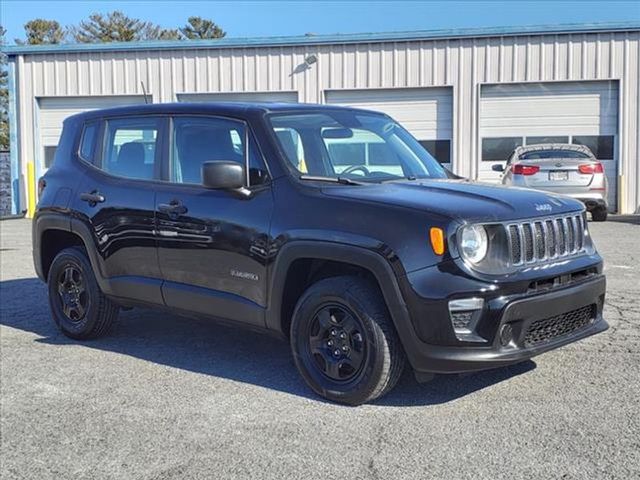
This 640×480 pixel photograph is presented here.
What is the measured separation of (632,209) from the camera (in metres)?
18.4

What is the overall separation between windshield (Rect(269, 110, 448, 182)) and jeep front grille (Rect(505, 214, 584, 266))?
1116 millimetres

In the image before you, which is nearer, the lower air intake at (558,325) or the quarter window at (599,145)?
the lower air intake at (558,325)

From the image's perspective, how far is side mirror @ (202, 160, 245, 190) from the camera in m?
4.71

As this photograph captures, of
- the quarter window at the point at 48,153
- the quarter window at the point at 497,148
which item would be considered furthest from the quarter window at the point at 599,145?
the quarter window at the point at 48,153

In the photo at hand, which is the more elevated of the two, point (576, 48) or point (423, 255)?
point (576, 48)

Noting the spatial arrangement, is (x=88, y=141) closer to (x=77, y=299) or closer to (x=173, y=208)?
(x=77, y=299)

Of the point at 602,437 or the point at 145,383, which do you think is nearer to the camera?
the point at 602,437

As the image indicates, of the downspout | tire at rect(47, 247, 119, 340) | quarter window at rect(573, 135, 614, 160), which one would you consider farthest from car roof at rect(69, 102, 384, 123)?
the downspout

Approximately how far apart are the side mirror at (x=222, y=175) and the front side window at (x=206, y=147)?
0.16 meters

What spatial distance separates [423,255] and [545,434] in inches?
43.6

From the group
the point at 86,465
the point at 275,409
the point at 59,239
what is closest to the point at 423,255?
the point at 275,409

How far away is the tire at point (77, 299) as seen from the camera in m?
6.07

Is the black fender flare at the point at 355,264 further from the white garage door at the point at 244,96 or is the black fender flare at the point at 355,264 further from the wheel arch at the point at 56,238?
the white garage door at the point at 244,96

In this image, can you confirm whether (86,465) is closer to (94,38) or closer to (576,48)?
(576,48)
